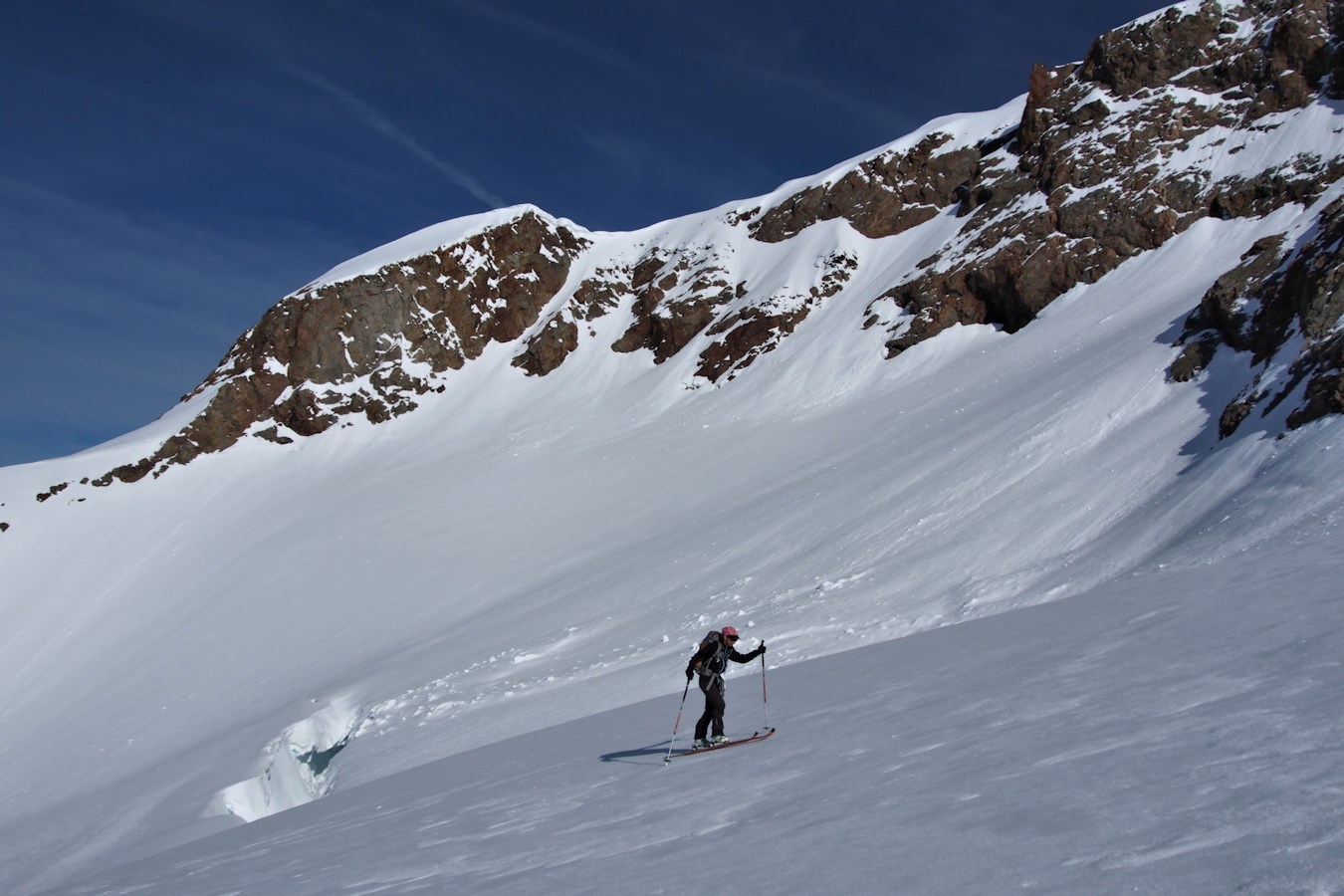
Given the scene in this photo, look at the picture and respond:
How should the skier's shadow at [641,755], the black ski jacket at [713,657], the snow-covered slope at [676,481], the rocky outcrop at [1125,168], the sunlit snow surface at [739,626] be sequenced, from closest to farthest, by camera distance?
the sunlit snow surface at [739,626], the skier's shadow at [641,755], the black ski jacket at [713,657], the snow-covered slope at [676,481], the rocky outcrop at [1125,168]

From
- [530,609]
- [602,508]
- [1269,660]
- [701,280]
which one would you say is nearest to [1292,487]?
[1269,660]

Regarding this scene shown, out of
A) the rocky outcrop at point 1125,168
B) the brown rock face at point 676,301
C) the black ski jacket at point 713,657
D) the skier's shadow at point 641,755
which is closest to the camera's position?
the skier's shadow at point 641,755

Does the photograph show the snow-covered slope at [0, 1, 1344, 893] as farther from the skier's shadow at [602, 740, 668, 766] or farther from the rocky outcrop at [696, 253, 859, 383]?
the skier's shadow at [602, 740, 668, 766]

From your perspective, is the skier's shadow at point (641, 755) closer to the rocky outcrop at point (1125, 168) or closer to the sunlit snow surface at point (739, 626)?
the sunlit snow surface at point (739, 626)

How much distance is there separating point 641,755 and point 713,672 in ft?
4.42

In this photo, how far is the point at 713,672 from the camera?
37.4ft

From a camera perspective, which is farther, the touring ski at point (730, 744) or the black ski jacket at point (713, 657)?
the black ski jacket at point (713, 657)

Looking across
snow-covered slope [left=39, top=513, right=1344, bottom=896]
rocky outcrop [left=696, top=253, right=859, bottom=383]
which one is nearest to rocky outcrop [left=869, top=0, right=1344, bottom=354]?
rocky outcrop [left=696, top=253, right=859, bottom=383]

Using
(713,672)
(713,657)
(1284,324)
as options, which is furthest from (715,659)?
(1284,324)

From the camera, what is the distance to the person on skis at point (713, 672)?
36.8 ft

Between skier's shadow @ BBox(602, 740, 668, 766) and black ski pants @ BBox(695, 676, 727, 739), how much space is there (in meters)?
0.57

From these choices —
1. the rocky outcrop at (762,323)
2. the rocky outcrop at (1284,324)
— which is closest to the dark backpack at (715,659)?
the rocky outcrop at (1284,324)

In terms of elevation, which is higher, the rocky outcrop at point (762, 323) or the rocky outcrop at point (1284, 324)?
the rocky outcrop at point (762, 323)

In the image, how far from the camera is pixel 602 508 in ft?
128
